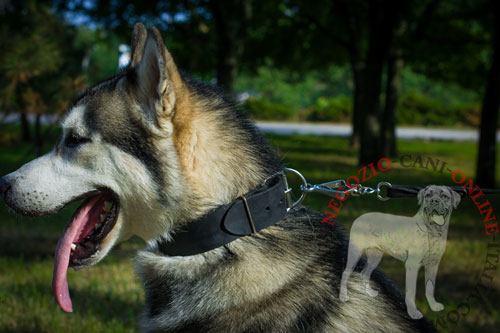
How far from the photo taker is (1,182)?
2289 mm

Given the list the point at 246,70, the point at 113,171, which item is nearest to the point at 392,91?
the point at 246,70

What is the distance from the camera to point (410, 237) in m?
2.23

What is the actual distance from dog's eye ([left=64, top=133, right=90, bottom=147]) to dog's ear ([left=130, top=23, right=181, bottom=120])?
34cm

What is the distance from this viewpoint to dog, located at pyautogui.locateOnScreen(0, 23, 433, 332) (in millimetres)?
2152

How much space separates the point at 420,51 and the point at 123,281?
50.2 ft

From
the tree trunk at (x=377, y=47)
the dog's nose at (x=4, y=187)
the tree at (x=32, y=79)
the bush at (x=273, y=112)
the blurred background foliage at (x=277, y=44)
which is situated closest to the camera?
the dog's nose at (x=4, y=187)

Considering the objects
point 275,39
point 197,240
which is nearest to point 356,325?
point 197,240

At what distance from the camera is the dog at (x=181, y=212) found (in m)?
2.15

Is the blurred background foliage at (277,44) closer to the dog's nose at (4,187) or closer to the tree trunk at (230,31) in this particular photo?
the tree trunk at (230,31)

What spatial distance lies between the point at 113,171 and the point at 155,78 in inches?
19.1

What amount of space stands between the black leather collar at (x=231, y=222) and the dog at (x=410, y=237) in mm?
467

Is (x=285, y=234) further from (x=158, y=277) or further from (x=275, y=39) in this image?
(x=275, y=39)

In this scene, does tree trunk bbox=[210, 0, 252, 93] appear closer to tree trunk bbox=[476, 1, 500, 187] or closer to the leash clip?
tree trunk bbox=[476, 1, 500, 187]

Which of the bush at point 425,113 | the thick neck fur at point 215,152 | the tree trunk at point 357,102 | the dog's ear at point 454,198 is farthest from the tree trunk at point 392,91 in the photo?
the bush at point 425,113
